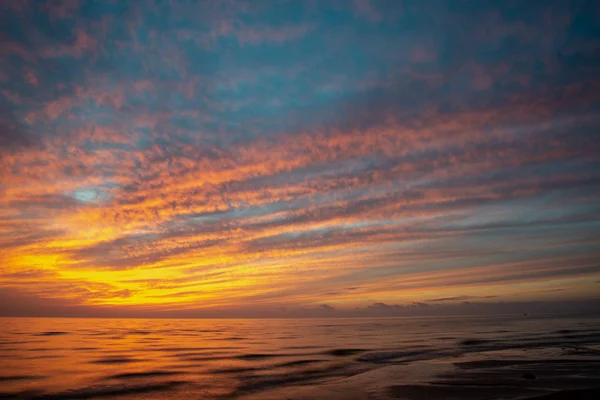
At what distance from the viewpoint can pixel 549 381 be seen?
18656mm

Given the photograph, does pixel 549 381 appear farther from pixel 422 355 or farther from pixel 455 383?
pixel 422 355

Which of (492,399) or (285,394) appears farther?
(285,394)

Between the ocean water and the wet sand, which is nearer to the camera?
the wet sand

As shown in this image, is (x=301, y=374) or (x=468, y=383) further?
(x=301, y=374)

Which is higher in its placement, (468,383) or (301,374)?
(468,383)

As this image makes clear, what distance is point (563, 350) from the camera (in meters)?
31.2

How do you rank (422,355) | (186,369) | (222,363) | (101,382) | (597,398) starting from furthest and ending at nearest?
(422,355) → (222,363) → (186,369) → (101,382) → (597,398)

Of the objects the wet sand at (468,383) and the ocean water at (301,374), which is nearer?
the wet sand at (468,383)

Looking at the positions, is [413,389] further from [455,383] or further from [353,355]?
[353,355]

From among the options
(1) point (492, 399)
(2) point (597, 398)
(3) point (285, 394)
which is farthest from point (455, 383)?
(3) point (285, 394)

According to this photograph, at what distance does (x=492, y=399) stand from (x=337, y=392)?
6265 mm

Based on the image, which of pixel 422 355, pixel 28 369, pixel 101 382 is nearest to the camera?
pixel 101 382

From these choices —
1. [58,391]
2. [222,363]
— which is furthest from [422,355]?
[58,391]

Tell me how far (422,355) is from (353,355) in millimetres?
5588
